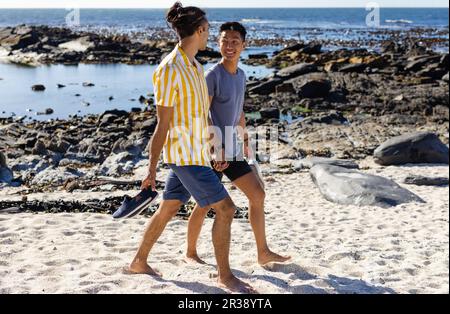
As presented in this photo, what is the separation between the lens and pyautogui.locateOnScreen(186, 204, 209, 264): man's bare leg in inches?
196

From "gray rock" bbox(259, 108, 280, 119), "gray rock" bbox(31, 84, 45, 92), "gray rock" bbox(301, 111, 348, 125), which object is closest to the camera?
"gray rock" bbox(301, 111, 348, 125)

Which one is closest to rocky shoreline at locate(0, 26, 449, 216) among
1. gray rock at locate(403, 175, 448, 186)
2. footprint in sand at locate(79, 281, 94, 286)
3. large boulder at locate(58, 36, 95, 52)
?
gray rock at locate(403, 175, 448, 186)

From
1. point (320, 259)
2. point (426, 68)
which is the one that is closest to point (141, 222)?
point (320, 259)

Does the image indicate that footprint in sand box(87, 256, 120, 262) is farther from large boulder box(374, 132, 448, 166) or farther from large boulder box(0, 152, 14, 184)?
large boulder box(374, 132, 448, 166)

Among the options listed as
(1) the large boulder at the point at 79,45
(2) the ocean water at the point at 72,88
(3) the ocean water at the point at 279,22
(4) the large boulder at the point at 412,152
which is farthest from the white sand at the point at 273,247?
(3) the ocean water at the point at 279,22

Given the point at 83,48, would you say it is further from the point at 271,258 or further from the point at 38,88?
the point at 271,258

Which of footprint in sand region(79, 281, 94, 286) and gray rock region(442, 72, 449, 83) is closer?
footprint in sand region(79, 281, 94, 286)

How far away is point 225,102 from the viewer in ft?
15.2

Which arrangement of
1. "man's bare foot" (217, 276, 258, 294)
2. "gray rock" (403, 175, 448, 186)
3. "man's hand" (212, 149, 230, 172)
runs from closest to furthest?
"man's bare foot" (217, 276, 258, 294) < "man's hand" (212, 149, 230, 172) < "gray rock" (403, 175, 448, 186)

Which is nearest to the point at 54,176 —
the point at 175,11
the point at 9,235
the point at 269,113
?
the point at 9,235

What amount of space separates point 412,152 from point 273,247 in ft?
21.0

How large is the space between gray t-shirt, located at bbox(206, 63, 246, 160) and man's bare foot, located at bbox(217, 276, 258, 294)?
0.91 metres

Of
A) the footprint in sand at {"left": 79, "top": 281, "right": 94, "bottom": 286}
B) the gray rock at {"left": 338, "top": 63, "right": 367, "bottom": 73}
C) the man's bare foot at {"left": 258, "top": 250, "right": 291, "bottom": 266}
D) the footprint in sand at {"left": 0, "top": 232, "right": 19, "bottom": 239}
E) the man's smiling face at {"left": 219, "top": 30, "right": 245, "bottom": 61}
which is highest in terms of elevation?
the man's smiling face at {"left": 219, "top": 30, "right": 245, "bottom": 61}

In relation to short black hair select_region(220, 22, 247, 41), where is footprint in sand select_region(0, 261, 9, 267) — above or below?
below
